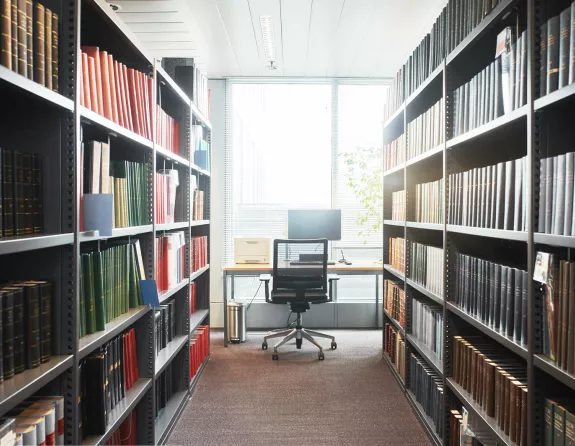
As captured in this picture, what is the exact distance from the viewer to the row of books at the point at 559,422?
1.41 metres

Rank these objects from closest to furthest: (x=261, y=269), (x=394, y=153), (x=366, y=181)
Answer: (x=394, y=153), (x=261, y=269), (x=366, y=181)

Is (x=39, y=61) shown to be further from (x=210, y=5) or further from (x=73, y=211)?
(x=210, y=5)

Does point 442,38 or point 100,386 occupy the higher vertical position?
point 442,38

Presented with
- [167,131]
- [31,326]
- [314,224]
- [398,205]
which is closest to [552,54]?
[31,326]

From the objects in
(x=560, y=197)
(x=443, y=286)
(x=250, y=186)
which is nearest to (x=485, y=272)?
(x=443, y=286)

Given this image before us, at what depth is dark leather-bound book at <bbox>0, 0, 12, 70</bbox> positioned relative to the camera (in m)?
1.19

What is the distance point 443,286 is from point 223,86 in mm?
3805

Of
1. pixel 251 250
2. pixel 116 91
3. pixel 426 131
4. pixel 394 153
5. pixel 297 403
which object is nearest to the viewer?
pixel 116 91

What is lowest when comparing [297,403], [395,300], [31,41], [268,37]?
[297,403]

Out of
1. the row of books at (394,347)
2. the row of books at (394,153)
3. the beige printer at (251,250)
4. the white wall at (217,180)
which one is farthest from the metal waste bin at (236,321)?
the row of books at (394,153)

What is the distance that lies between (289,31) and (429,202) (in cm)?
210

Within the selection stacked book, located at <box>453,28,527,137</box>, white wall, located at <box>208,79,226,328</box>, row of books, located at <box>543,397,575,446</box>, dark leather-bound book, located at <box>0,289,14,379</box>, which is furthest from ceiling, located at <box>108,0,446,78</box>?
row of books, located at <box>543,397,575,446</box>

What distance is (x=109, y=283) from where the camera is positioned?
1.98 metres

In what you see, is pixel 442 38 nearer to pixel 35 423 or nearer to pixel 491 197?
pixel 491 197
